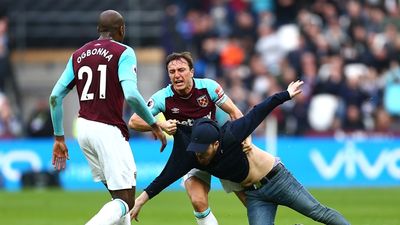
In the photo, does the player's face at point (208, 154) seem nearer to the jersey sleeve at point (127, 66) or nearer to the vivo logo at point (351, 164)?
the jersey sleeve at point (127, 66)

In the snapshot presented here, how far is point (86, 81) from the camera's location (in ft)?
33.7

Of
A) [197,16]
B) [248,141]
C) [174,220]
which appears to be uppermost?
[197,16]

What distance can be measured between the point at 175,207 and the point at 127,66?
8215 mm

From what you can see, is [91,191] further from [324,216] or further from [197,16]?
[324,216]

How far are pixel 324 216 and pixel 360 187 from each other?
1185 cm

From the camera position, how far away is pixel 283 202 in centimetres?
1059

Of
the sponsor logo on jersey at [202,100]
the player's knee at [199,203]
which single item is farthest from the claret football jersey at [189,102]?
the player's knee at [199,203]

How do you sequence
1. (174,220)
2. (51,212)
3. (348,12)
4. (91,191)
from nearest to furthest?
(174,220) → (51,212) → (91,191) → (348,12)

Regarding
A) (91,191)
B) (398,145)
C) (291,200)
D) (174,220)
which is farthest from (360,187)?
(291,200)

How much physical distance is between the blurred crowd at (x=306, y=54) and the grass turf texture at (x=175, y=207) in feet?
9.23

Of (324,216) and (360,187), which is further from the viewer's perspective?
(360,187)

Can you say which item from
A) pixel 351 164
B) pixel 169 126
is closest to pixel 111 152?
pixel 169 126

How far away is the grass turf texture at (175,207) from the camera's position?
50.6ft

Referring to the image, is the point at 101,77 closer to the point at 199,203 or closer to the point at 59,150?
the point at 59,150
